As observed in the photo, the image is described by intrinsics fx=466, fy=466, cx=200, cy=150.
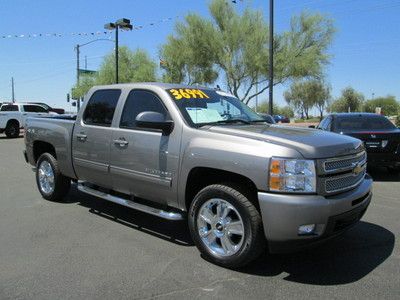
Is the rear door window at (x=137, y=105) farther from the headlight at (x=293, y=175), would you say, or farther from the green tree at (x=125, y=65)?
the green tree at (x=125, y=65)

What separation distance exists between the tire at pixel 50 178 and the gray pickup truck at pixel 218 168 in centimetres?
78

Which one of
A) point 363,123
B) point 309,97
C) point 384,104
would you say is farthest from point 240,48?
point 384,104

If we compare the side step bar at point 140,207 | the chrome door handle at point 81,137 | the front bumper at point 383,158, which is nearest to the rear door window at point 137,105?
the chrome door handle at point 81,137

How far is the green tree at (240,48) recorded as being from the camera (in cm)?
2939

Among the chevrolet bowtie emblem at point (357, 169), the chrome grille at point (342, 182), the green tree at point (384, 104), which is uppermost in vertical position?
the green tree at point (384, 104)

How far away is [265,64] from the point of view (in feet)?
96.9

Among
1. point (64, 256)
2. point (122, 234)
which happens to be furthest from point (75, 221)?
point (64, 256)

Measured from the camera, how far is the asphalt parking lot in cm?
405

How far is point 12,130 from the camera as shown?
26203 millimetres

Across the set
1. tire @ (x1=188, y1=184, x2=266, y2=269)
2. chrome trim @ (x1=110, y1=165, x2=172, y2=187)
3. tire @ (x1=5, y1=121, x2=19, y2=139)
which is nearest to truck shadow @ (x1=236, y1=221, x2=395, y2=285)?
tire @ (x1=188, y1=184, x2=266, y2=269)

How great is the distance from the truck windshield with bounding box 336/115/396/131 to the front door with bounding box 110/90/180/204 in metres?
6.23

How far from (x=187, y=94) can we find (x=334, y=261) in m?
2.50

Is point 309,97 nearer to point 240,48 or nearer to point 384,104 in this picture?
point 384,104

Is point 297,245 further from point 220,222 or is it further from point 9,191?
point 9,191
